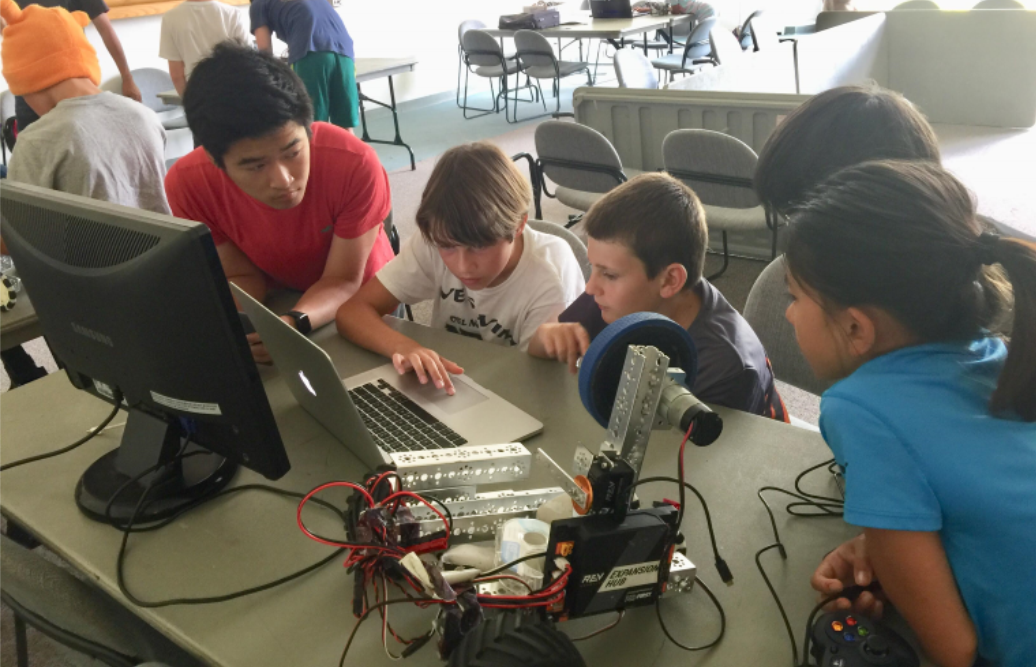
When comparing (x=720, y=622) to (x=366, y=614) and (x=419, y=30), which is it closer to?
(x=366, y=614)

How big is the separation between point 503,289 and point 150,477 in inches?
29.9

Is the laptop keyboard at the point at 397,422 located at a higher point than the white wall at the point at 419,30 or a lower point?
lower

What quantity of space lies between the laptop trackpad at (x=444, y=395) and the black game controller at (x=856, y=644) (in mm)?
620

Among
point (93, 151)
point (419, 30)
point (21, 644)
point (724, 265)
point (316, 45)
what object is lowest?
point (724, 265)

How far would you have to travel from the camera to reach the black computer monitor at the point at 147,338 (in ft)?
2.70

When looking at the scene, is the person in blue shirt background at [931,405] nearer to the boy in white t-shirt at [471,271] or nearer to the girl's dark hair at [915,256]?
the girl's dark hair at [915,256]

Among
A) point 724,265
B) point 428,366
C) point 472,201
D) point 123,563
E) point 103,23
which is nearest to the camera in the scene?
point 123,563

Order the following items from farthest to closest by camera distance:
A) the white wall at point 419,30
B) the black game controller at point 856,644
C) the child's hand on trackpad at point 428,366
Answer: the white wall at point 419,30 → the child's hand on trackpad at point 428,366 → the black game controller at point 856,644

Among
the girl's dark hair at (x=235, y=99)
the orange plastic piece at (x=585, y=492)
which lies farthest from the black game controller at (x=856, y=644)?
the girl's dark hair at (x=235, y=99)

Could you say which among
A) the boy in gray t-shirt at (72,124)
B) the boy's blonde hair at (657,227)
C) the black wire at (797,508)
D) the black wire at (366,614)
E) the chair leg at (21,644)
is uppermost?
the boy in gray t-shirt at (72,124)

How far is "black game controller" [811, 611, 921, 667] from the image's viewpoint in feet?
2.25

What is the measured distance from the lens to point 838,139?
1.44 meters

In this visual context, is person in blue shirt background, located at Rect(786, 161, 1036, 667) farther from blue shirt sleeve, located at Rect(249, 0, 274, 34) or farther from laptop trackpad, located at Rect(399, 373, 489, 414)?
blue shirt sleeve, located at Rect(249, 0, 274, 34)

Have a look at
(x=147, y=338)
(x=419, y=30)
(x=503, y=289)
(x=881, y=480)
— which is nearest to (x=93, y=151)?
(x=503, y=289)
